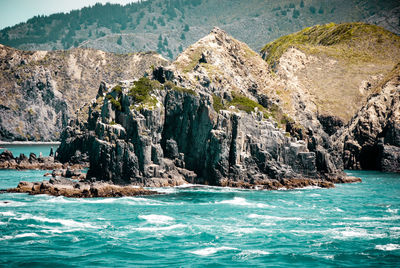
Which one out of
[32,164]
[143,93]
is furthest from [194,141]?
[32,164]

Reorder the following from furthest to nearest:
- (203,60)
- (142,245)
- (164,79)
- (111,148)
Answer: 1. (203,60)
2. (164,79)
3. (111,148)
4. (142,245)

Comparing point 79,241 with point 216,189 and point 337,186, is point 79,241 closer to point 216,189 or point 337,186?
point 216,189

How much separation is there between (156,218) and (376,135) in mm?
109848

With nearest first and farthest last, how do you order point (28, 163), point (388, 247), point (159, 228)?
point (388, 247) → point (159, 228) → point (28, 163)

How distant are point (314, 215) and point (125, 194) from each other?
34.1m

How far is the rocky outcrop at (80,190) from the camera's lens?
287 feet

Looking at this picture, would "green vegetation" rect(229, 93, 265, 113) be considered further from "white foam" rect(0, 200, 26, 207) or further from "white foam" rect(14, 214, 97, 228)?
"white foam" rect(14, 214, 97, 228)

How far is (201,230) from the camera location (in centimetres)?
6372

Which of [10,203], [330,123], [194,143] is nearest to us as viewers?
[10,203]

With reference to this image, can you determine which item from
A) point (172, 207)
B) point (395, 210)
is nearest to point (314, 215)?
point (395, 210)

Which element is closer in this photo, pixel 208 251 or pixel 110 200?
pixel 208 251

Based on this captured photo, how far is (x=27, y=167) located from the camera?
143m

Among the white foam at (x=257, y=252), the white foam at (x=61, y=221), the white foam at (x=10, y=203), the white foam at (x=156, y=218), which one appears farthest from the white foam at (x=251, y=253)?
the white foam at (x=10, y=203)

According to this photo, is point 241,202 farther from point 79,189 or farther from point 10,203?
point 10,203
